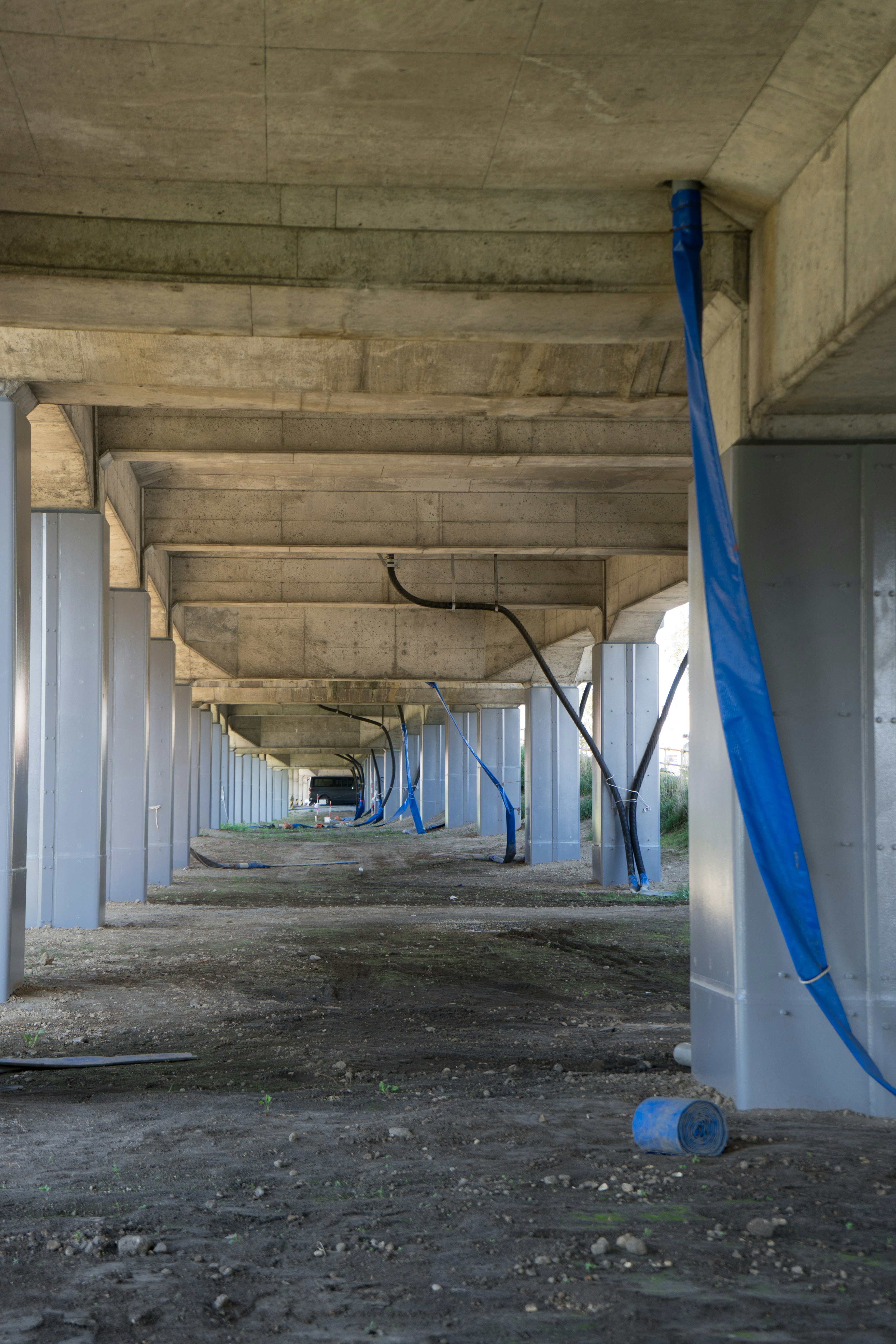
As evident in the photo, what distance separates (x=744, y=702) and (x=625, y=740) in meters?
15.3

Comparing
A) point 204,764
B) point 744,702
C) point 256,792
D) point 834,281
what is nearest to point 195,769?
point 204,764

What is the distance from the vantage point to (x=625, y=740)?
2077 centimetres

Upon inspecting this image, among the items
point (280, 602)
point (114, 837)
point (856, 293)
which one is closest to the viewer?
point (856, 293)

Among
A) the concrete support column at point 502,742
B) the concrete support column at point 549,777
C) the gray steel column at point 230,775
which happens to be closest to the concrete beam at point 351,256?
the concrete support column at point 549,777

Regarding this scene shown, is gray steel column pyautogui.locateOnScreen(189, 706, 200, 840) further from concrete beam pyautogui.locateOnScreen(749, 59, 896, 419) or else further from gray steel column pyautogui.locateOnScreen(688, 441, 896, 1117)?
concrete beam pyautogui.locateOnScreen(749, 59, 896, 419)

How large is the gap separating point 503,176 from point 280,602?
1439 centimetres

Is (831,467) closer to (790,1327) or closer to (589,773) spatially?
(790,1327)

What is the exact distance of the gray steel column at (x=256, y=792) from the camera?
6612 cm

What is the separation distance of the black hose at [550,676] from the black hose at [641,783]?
8 centimetres

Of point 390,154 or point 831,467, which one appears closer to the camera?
point 390,154

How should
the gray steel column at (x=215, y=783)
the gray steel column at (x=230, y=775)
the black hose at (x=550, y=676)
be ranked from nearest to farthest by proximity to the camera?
the black hose at (x=550, y=676) → the gray steel column at (x=215, y=783) → the gray steel column at (x=230, y=775)

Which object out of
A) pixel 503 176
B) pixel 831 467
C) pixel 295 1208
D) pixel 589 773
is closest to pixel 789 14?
pixel 503 176

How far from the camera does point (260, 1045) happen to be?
7699 mm

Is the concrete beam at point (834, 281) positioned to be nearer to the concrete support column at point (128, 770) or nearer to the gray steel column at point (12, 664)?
the gray steel column at point (12, 664)
